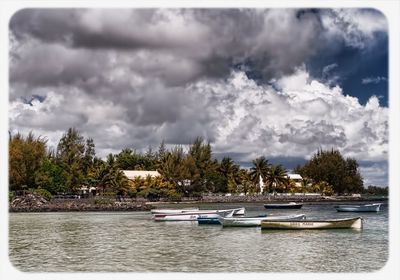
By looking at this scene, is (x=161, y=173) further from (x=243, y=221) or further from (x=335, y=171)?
(x=243, y=221)

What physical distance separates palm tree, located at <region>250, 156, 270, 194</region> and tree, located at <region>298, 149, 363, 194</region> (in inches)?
149

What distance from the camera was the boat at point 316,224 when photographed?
13.6 metres

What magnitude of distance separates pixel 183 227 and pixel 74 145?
56.0 ft

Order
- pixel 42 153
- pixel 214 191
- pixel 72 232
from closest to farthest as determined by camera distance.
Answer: pixel 72 232 → pixel 42 153 → pixel 214 191

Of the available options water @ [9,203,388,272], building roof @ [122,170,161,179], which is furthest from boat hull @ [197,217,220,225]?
building roof @ [122,170,161,179]

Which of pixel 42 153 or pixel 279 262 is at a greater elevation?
pixel 42 153

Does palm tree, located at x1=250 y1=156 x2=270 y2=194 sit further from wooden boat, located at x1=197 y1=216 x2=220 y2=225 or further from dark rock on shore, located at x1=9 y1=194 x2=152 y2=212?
wooden boat, located at x1=197 y1=216 x2=220 y2=225

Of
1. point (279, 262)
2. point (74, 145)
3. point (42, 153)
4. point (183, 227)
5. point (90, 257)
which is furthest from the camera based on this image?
point (74, 145)

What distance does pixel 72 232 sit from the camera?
14.4 meters

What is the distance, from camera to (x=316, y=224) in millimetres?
13734

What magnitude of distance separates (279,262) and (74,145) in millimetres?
24762

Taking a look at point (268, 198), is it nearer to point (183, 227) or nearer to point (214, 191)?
point (214, 191)
